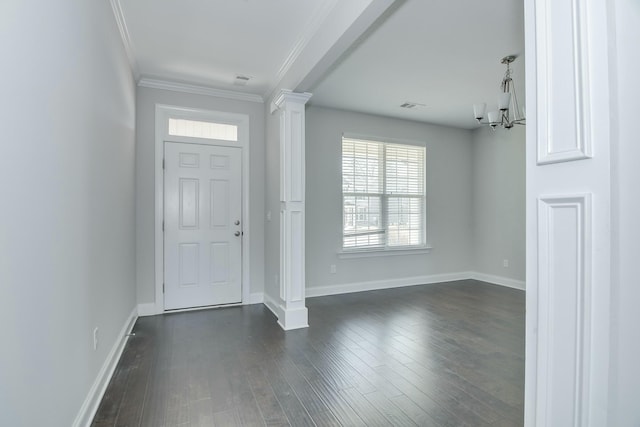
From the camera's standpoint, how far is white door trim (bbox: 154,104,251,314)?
12.2ft

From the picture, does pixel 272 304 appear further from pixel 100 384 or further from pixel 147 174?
pixel 147 174

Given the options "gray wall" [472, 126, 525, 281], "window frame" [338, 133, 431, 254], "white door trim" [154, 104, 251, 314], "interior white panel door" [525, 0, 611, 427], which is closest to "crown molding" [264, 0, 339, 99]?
"white door trim" [154, 104, 251, 314]

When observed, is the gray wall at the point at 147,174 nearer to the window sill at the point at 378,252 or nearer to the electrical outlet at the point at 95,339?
the electrical outlet at the point at 95,339

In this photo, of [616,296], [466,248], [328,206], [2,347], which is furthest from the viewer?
[466,248]

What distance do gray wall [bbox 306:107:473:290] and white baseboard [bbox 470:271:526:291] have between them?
0.23m

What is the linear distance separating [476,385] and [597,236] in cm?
184

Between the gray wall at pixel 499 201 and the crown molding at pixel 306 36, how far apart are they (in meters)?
3.76

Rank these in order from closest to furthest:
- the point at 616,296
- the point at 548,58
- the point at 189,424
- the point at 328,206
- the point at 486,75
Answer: the point at 616,296, the point at 548,58, the point at 189,424, the point at 486,75, the point at 328,206

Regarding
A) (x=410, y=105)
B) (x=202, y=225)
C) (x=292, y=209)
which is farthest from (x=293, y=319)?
(x=410, y=105)

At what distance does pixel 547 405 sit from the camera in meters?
0.87

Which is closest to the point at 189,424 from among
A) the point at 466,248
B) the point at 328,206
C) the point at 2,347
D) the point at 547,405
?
the point at 2,347

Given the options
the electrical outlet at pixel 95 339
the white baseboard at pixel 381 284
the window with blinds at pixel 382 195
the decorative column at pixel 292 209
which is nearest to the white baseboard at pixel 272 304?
the decorative column at pixel 292 209

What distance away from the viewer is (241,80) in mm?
3682

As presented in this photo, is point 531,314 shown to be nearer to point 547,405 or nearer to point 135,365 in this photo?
point 547,405
